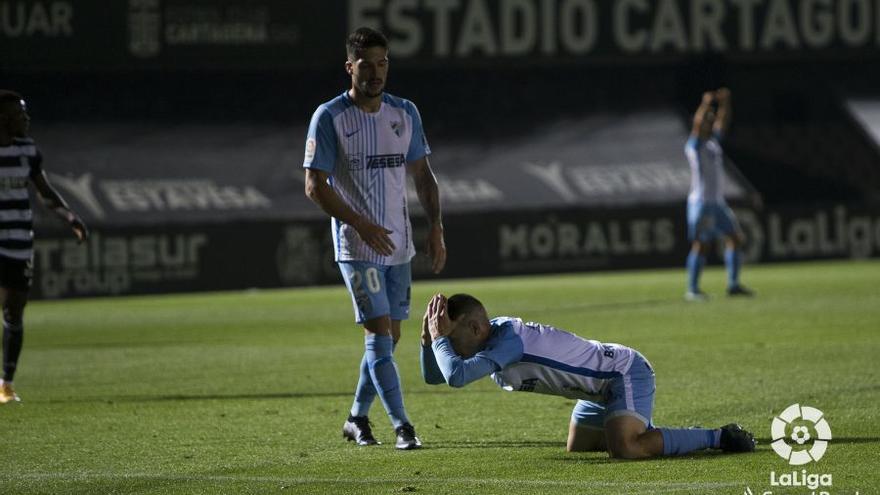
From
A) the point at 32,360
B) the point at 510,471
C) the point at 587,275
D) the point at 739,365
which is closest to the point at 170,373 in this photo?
the point at 32,360

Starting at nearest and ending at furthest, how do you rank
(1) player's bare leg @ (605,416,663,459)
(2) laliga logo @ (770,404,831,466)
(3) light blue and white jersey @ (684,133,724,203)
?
(2) laliga logo @ (770,404,831,466) → (1) player's bare leg @ (605,416,663,459) → (3) light blue and white jersey @ (684,133,724,203)

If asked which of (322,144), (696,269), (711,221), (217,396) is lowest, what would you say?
(696,269)

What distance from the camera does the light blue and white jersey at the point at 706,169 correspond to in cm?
1905

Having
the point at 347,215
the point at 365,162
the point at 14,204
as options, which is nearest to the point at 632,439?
the point at 347,215

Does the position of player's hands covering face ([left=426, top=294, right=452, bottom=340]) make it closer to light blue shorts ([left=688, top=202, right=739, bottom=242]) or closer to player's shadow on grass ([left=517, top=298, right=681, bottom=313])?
player's shadow on grass ([left=517, top=298, right=681, bottom=313])

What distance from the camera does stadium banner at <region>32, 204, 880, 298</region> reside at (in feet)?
71.5

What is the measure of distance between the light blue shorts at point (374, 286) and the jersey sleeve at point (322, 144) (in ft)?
1.66

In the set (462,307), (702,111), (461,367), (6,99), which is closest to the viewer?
(461,367)

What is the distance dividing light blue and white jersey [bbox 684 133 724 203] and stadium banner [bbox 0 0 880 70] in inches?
336

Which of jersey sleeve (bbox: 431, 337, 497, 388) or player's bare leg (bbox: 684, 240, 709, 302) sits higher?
jersey sleeve (bbox: 431, 337, 497, 388)

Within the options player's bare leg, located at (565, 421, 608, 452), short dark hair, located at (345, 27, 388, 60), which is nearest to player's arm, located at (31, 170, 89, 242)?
short dark hair, located at (345, 27, 388, 60)

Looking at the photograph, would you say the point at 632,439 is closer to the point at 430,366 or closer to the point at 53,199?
the point at 430,366

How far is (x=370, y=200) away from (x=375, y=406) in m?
2.14

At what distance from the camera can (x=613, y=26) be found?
28047 millimetres
